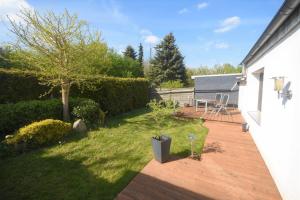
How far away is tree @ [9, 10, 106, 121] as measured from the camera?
625 cm

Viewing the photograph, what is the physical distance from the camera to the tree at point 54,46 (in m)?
6.25

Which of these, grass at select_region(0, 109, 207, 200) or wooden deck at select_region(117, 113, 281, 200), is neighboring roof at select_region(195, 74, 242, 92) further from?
wooden deck at select_region(117, 113, 281, 200)

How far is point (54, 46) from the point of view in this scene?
6551mm

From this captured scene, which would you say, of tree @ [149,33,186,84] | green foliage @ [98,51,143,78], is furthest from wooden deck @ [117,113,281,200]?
tree @ [149,33,186,84]

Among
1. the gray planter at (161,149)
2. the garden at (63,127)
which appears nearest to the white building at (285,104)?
the garden at (63,127)

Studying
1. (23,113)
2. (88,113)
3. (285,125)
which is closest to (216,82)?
(88,113)

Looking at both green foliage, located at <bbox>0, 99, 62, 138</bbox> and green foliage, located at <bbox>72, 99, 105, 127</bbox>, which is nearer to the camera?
green foliage, located at <bbox>0, 99, 62, 138</bbox>

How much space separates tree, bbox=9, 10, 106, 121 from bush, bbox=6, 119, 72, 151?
4.61 feet

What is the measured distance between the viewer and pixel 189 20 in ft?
33.7

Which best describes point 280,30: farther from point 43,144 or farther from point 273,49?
point 43,144

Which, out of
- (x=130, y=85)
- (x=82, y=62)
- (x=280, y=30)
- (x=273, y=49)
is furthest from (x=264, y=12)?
(x=130, y=85)

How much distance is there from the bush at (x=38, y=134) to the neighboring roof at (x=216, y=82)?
1091 centimetres

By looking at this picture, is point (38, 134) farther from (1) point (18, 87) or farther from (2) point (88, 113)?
(1) point (18, 87)

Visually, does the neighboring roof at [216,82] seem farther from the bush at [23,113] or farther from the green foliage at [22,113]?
the green foliage at [22,113]
